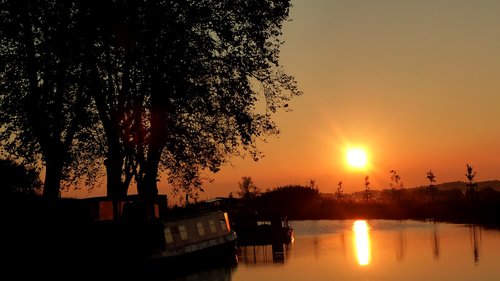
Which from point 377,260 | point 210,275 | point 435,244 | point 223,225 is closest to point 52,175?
point 210,275

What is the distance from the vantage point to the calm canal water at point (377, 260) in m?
35.5

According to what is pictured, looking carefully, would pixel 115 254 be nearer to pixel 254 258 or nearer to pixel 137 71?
pixel 137 71

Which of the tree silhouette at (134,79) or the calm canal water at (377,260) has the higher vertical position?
the tree silhouette at (134,79)

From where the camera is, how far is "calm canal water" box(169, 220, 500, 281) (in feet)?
117

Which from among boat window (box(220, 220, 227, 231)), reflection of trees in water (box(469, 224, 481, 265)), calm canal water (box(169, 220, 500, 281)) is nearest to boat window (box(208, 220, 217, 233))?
boat window (box(220, 220, 227, 231))

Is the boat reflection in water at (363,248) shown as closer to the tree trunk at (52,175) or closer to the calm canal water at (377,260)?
the calm canal water at (377,260)

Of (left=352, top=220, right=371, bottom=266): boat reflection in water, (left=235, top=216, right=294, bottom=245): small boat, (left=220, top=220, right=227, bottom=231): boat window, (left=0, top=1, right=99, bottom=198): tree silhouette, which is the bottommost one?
(left=352, top=220, right=371, bottom=266): boat reflection in water

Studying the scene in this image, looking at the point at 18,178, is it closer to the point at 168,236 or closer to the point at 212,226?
the point at 168,236

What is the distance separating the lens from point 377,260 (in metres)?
42.6

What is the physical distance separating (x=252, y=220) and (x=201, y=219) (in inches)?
1048

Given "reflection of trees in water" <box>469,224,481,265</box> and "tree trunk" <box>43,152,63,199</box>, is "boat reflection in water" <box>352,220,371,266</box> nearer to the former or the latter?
"reflection of trees in water" <box>469,224,481,265</box>

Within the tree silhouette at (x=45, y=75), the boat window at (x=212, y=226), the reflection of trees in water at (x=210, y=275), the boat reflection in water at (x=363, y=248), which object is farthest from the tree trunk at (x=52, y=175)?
the boat reflection in water at (x=363, y=248)

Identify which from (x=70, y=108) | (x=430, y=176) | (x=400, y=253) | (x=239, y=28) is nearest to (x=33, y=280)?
(x=70, y=108)

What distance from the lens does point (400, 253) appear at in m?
46.2
